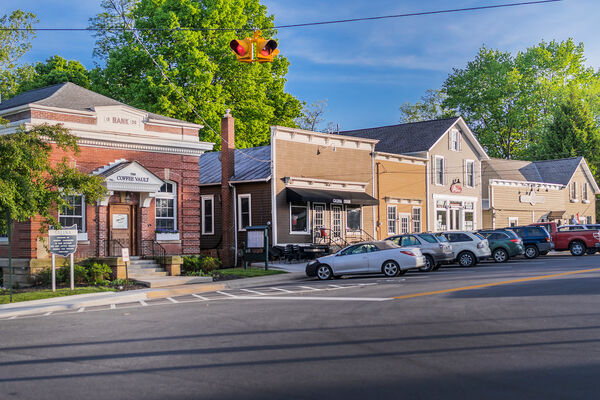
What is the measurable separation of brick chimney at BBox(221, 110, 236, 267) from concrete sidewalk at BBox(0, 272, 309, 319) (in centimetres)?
663

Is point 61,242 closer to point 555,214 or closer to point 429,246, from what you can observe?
point 429,246

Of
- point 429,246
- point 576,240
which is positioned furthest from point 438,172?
point 429,246

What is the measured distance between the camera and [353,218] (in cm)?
3678

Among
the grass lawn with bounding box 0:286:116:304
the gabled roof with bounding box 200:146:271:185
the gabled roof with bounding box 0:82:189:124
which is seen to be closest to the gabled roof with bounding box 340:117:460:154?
the gabled roof with bounding box 200:146:271:185

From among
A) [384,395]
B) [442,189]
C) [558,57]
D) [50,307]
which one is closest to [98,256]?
[50,307]

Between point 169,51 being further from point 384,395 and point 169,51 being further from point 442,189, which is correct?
point 384,395

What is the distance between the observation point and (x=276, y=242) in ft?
106

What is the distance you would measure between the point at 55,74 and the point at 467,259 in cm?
3282

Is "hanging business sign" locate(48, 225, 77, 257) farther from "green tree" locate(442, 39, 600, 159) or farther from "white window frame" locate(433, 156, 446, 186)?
"green tree" locate(442, 39, 600, 159)

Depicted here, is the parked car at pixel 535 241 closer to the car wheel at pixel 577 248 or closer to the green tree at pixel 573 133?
the car wheel at pixel 577 248

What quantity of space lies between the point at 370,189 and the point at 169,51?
50.8ft

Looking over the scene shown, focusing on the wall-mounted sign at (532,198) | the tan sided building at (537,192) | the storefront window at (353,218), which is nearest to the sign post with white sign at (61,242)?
the storefront window at (353,218)

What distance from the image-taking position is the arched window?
2753 cm

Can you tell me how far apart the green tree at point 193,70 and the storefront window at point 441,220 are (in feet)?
45.1
